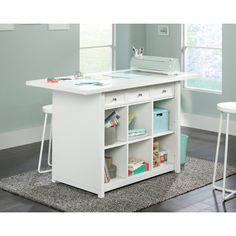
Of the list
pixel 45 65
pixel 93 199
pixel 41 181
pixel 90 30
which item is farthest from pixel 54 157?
pixel 90 30

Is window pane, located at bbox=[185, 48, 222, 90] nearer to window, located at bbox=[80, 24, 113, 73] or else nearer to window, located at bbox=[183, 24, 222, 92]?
window, located at bbox=[183, 24, 222, 92]

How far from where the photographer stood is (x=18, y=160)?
4.41 metres

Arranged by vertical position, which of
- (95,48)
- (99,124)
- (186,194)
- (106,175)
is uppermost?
(95,48)

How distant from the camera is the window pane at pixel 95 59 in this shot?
5.67 metres

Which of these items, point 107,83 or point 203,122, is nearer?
point 107,83

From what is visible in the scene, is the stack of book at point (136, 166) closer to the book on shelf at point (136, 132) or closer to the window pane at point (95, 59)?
the book on shelf at point (136, 132)

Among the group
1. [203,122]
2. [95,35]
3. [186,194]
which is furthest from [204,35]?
[186,194]

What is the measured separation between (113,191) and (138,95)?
0.73 meters

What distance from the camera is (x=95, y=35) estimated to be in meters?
5.79

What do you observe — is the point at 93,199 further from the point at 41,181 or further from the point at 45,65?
the point at 45,65

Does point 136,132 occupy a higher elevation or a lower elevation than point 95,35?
lower

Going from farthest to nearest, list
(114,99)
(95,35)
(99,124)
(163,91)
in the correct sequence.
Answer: (95,35), (163,91), (114,99), (99,124)

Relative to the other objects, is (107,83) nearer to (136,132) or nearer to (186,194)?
(136,132)
